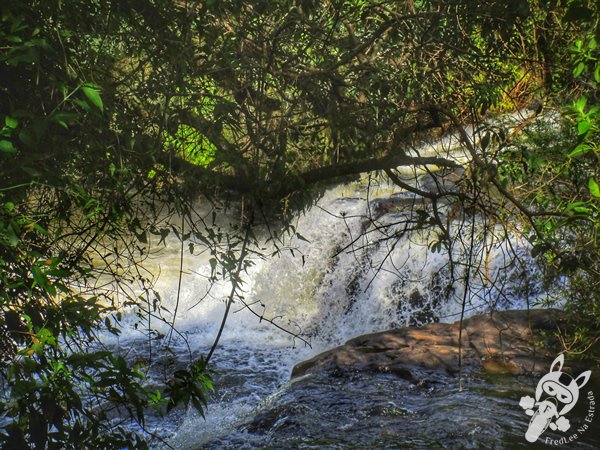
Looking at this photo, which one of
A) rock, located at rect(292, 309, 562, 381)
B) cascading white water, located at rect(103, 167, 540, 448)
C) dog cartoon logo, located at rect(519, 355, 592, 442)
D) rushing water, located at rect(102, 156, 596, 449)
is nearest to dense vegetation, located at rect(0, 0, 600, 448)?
rushing water, located at rect(102, 156, 596, 449)

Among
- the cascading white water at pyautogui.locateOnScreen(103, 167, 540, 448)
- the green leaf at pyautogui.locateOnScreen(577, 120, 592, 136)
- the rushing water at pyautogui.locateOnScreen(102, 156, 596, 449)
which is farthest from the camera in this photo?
the cascading white water at pyautogui.locateOnScreen(103, 167, 540, 448)

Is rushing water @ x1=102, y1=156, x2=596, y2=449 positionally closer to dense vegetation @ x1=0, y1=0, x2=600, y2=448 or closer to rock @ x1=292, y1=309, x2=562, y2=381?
rock @ x1=292, y1=309, x2=562, y2=381

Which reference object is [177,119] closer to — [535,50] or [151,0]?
[151,0]

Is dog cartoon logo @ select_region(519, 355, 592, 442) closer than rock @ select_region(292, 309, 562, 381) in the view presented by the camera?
Yes

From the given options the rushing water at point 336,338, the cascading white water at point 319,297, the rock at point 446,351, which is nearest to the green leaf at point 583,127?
the rushing water at point 336,338

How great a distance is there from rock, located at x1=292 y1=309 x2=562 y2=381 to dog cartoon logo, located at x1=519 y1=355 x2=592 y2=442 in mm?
137

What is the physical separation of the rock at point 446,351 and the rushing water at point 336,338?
8.1 inches

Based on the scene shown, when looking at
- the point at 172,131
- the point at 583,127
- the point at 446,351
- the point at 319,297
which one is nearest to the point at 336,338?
the point at 319,297

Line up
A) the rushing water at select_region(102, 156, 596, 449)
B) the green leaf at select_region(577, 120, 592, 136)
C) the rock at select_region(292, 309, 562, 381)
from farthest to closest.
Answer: the rock at select_region(292, 309, 562, 381) < the rushing water at select_region(102, 156, 596, 449) < the green leaf at select_region(577, 120, 592, 136)

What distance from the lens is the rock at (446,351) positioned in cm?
650

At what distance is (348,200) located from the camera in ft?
36.1

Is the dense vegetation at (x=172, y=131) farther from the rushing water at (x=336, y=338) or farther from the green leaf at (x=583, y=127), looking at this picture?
the rushing water at (x=336, y=338)

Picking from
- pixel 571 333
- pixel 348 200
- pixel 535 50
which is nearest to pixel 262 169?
pixel 535 50

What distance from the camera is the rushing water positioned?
5.44m
